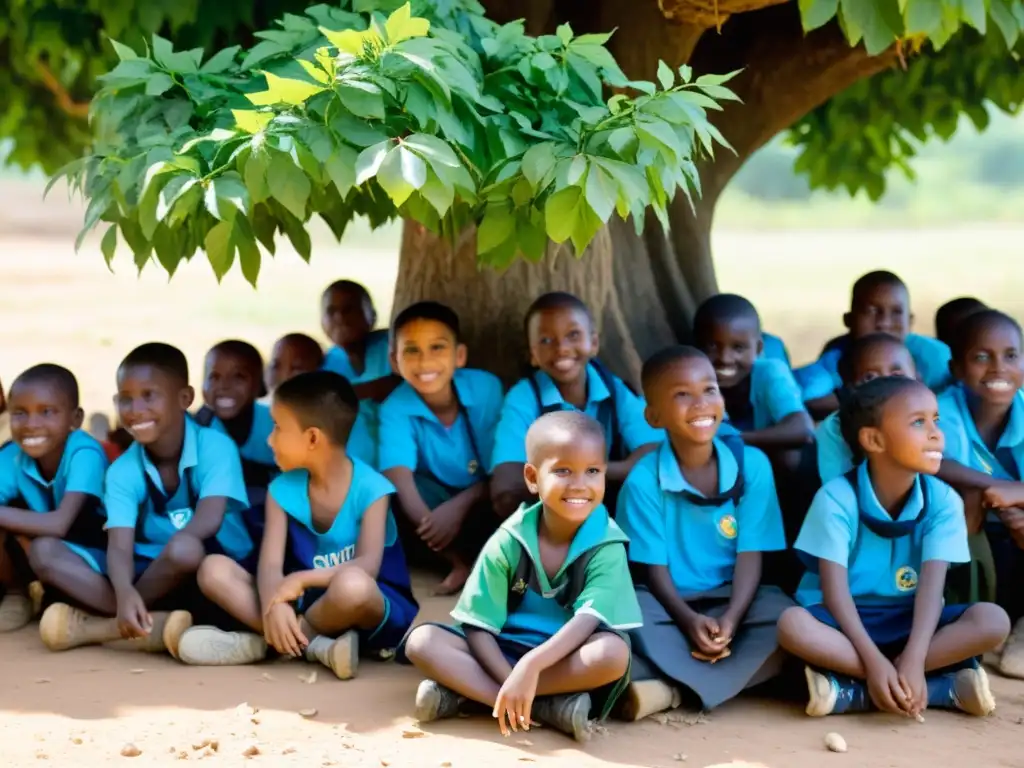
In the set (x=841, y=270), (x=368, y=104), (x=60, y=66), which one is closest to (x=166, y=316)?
(x=60, y=66)

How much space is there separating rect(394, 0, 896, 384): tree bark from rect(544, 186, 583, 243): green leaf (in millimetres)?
1668

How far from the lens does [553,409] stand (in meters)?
4.64

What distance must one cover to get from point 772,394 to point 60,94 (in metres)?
4.72

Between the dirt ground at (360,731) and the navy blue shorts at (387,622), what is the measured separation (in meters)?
0.13

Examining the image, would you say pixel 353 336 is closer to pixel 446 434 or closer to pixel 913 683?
pixel 446 434

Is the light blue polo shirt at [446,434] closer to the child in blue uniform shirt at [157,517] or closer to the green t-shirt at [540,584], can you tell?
the child in blue uniform shirt at [157,517]

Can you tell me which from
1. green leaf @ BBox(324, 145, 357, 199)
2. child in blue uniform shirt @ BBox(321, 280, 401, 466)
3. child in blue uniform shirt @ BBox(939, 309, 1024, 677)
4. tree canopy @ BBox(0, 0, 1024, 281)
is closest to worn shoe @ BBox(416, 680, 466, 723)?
tree canopy @ BBox(0, 0, 1024, 281)

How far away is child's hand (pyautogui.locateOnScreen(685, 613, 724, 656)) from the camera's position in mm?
3680

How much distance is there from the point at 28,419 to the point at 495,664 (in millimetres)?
1978

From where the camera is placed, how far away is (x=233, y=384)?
16.7ft

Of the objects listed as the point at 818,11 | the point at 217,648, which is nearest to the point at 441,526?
the point at 217,648

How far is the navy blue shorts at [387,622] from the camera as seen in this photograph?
4.02m

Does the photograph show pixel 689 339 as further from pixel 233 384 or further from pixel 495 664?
pixel 495 664

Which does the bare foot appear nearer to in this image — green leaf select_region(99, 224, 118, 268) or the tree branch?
green leaf select_region(99, 224, 118, 268)
